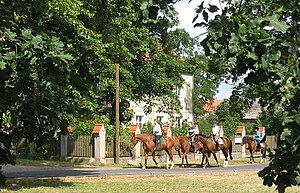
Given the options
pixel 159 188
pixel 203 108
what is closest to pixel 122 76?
pixel 159 188

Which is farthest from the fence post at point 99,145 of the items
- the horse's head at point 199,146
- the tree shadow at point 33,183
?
the tree shadow at point 33,183

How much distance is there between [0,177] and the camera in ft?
37.8

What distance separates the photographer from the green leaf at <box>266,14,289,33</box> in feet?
17.2

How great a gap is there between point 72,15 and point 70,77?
5.80 m

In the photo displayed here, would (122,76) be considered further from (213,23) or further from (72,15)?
(213,23)

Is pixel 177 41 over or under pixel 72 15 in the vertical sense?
over

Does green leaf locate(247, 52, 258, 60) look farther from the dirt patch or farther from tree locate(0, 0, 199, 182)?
the dirt patch

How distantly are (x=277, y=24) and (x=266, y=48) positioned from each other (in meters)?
0.35

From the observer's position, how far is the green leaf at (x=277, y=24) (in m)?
5.24

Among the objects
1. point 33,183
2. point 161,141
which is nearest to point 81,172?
point 161,141

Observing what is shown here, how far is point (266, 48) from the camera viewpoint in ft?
18.3

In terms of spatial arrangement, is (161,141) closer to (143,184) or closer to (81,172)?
(81,172)

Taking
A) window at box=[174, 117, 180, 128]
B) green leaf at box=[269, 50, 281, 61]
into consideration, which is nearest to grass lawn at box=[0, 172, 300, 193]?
green leaf at box=[269, 50, 281, 61]

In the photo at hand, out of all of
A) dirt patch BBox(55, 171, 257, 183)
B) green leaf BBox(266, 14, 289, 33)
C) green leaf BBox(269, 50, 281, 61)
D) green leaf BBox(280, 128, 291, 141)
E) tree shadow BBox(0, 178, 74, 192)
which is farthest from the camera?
dirt patch BBox(55, 171, 257, 183)
